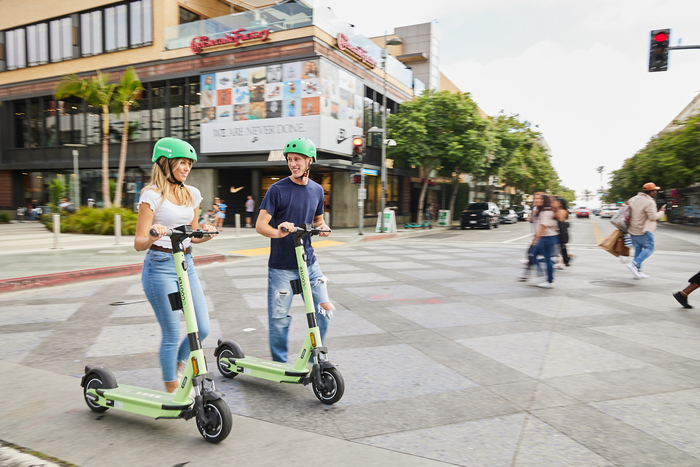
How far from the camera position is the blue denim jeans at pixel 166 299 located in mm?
3043

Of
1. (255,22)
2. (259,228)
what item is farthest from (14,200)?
(259,228)

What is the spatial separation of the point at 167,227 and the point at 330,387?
1583 mm

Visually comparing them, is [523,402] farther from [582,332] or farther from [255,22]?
[255,22]

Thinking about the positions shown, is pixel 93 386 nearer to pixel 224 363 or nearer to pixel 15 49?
pixel 224 363

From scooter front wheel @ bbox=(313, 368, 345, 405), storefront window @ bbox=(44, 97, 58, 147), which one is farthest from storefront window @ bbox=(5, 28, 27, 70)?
scooter front wheel @ bbox=(313, 368, 345, 405)

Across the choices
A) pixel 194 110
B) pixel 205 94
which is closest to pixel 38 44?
pixel 194 110

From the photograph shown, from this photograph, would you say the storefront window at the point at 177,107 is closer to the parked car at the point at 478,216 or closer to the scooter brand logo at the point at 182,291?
the parked car at the point at 478,216

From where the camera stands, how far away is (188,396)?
9.34ft

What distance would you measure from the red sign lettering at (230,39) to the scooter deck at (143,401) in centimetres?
2416

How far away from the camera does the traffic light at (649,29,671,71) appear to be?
1212cm

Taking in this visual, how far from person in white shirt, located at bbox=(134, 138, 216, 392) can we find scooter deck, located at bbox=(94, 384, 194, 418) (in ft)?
0.67

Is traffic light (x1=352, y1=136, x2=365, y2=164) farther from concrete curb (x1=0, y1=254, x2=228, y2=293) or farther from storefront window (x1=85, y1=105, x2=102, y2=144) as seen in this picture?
storefront window (x1=85, y1=105, x2=102, y2=144)

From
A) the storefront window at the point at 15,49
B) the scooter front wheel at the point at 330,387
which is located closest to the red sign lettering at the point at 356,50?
the scooter front wheel at the point at 330,387

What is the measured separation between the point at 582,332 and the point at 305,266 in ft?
12.3
